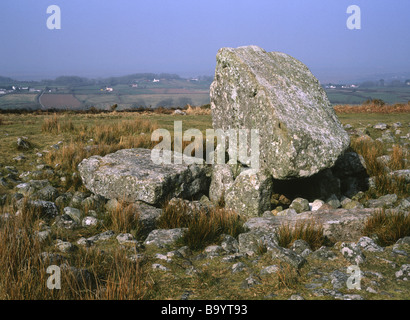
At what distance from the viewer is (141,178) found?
7293 millimetres

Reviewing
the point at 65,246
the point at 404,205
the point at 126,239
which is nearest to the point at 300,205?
the point at 404,205

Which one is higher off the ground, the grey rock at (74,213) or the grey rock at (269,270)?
the grey rock at (74,213)

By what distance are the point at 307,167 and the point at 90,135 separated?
24.0 ft

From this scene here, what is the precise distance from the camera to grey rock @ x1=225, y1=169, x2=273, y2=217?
24.1 feet

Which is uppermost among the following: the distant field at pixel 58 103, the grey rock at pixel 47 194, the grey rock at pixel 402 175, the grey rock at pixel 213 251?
the distant field at pixel 58 103

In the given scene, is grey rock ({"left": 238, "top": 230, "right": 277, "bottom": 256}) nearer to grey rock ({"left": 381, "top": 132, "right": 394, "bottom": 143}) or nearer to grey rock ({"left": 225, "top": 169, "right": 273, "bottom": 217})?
grey rock ({"left": 225, "top": 169, "right": 273, "bottom": 217})

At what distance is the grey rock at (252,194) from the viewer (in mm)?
7332

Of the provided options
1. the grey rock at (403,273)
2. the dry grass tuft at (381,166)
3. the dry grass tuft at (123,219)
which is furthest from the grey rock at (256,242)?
the dry grass tuft at (381,166)

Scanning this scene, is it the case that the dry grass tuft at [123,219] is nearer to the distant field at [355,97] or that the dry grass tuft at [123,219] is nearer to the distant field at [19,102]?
the distant field at [355,97]

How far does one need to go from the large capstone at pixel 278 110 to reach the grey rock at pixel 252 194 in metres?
0.27

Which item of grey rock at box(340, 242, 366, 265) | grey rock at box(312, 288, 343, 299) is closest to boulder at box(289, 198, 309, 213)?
grey rock at box(340, 242, 366, 265)

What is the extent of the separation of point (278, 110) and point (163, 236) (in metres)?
3.33

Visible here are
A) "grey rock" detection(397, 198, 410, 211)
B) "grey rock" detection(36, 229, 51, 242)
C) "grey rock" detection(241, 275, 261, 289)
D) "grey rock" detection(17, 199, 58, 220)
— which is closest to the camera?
"grey rock" detection(241, 275, 261, 289)

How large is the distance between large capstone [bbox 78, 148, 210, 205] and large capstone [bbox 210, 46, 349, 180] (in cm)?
147
